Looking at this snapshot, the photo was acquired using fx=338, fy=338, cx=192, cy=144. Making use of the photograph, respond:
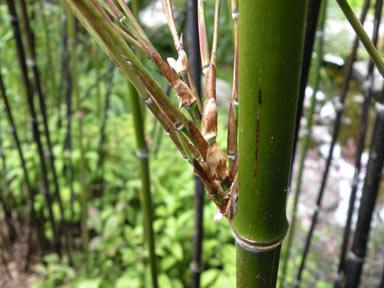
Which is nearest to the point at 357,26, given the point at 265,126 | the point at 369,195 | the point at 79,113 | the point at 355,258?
the point at 265,126

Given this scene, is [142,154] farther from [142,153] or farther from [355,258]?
[355,258]

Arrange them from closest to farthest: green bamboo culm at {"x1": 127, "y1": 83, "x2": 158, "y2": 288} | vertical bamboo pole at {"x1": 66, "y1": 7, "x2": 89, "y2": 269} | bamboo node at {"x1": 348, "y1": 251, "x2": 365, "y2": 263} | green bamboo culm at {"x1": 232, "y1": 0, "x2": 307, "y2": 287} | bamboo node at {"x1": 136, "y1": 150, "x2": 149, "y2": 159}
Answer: green bamboo culm at {"x1": 232, "y1": 0, "x2": 307, "y2": 287}, green bamboo culm at {"x1": 127, "y1": 83, "x2": 158, "y2": 288}, bamboo node at {"x1": 136, "y1": 150, "x2": 149, "y2": 159}, bamboo node at {"x1": 348, "y1": 251, "x2": 365, "y2": 263}, vertical bamboo pole at {"x1": 66, "y1": 7, "x2": 89, "y2": 269}

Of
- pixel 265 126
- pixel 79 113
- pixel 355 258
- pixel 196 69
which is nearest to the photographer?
pixel 265 126

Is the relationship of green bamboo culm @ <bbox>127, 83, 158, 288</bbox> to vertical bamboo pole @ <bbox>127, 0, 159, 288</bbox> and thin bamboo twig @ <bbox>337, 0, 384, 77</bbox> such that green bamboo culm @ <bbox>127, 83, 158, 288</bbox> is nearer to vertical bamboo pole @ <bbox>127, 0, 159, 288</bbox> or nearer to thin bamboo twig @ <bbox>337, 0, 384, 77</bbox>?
vertical bamboo pole @ <bbox>127, 0, 159, 288</bbox>

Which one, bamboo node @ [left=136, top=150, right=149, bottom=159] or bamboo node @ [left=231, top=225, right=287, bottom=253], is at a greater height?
bamboo node @ [left=231, top=225, right=287, bottom=253]

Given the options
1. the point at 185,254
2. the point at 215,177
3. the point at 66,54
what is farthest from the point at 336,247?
the point at 215,177

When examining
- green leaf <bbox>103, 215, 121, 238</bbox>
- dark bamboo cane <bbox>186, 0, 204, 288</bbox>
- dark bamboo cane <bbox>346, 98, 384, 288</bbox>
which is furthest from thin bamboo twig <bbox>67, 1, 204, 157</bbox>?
green leaf <bbox>103, 215, 121, 238</bbox>

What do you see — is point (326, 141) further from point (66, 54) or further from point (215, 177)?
point (215, 177)
